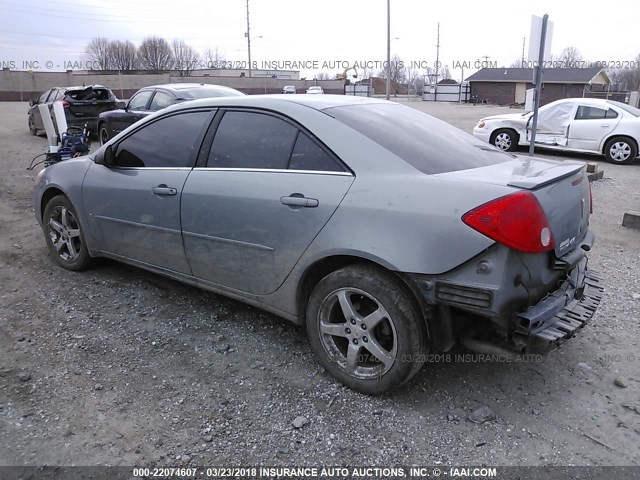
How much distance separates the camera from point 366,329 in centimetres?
287

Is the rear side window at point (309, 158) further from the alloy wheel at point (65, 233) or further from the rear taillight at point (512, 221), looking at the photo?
the alloy wheel at point (65, 233)

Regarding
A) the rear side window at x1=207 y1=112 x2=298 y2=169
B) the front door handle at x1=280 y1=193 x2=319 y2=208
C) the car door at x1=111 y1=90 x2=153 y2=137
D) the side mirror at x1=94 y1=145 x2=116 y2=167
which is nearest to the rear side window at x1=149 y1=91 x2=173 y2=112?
the car door at x1=111 y1=90 x2=153 y2=137

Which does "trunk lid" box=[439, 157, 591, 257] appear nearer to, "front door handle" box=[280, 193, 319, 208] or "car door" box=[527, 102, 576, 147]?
"front door handle" box=[280, 193, 319, 208]

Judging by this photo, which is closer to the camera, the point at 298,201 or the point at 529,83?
the point at 298,201

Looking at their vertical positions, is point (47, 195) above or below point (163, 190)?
below

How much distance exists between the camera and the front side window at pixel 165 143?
12.2ft

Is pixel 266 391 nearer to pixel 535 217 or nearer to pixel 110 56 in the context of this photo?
pixel 535 217

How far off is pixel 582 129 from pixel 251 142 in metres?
11.5

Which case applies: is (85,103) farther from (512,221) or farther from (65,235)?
(512,221)

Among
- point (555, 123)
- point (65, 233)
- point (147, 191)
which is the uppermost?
point (147, 191)

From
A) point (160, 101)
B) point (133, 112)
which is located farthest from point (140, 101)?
point (160, 101)

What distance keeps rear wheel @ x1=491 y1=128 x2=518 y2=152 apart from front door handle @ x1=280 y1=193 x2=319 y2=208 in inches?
452

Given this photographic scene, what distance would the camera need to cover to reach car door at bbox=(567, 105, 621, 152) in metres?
12.2

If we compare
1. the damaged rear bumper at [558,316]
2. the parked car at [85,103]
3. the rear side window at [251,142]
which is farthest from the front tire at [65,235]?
the parked car at [85,103]
